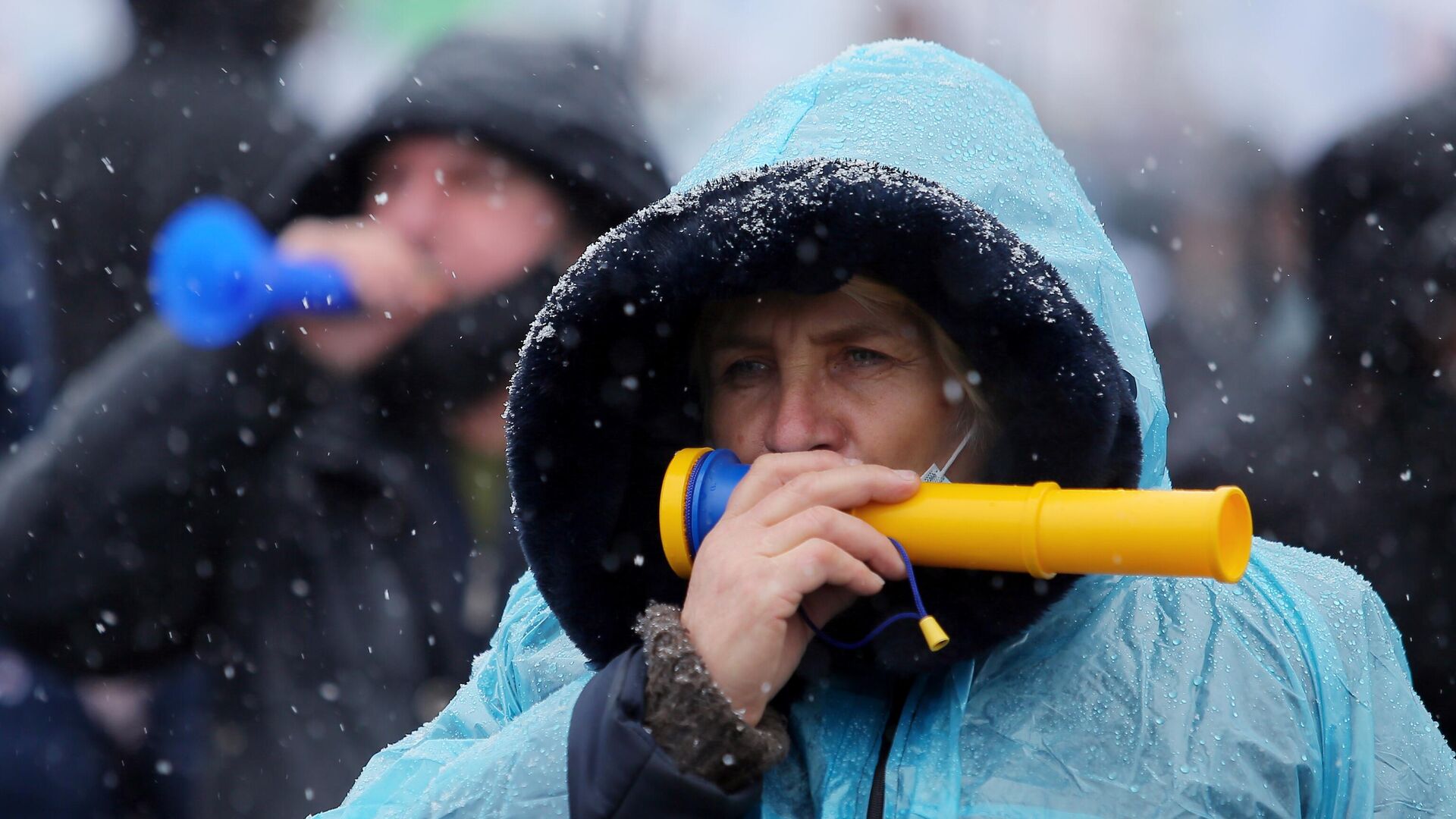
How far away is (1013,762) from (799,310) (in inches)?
27.6

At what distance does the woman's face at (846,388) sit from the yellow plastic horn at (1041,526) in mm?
148

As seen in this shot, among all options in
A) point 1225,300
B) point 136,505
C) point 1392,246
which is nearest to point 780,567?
point 136,505

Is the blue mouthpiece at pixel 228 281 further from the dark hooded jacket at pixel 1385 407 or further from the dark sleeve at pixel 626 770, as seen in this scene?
the dark hooded jacket at pixel 1385 407

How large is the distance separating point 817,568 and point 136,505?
6.48ft

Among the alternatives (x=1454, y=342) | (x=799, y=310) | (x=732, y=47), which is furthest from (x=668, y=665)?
(x=732, y=47)

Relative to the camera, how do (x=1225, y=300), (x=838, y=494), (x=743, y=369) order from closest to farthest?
(x=838, y=494), (x=743, y=369), (x=1225, y=300)

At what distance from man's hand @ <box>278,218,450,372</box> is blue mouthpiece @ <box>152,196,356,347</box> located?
1.1 inches

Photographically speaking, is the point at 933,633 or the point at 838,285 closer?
the point at 933,633

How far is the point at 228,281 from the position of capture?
11.6 feet

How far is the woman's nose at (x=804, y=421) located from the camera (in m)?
2.26

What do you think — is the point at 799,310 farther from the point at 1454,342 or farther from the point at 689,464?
the point at 1454,342

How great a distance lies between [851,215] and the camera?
2141 millimetres

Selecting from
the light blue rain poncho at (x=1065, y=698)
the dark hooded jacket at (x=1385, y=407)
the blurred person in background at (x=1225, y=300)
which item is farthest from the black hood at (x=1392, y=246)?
the light blue rain poncho at (x=1065, y=698)

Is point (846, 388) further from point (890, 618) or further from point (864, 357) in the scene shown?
point (890, 618)
